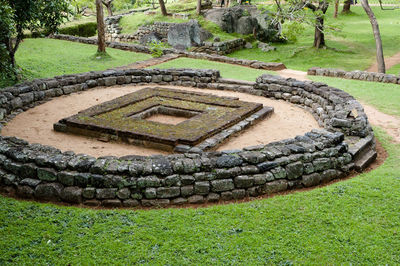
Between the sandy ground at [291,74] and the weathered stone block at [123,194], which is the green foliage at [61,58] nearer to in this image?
the sandy ground at [291,74]

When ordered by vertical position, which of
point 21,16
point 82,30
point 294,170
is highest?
point 21,16

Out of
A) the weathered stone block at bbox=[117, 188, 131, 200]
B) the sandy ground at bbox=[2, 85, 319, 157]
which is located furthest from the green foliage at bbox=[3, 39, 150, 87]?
the weathered stone block at bbox=[117, 188, 131, 200]

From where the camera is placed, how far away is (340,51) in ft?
78.3

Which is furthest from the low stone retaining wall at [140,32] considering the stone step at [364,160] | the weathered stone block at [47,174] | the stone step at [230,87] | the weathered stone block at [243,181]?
the weathered stone block at [243,181]

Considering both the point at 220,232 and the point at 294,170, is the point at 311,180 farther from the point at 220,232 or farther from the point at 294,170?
the point at 220,232

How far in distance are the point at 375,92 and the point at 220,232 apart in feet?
33.2

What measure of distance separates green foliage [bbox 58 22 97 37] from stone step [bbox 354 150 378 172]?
21397mm

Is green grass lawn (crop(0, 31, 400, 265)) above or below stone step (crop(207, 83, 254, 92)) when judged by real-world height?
below

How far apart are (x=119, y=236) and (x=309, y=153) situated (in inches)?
152

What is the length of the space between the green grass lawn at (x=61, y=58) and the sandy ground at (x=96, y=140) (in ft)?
11.1

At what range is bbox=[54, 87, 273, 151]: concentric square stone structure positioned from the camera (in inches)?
379

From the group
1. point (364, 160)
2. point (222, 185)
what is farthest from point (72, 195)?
point (364, 160)

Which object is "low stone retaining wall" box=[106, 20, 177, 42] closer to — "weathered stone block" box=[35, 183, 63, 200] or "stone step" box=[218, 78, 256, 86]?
"stone step" box=[218, 78, 256, 86]

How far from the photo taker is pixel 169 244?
591 cm
